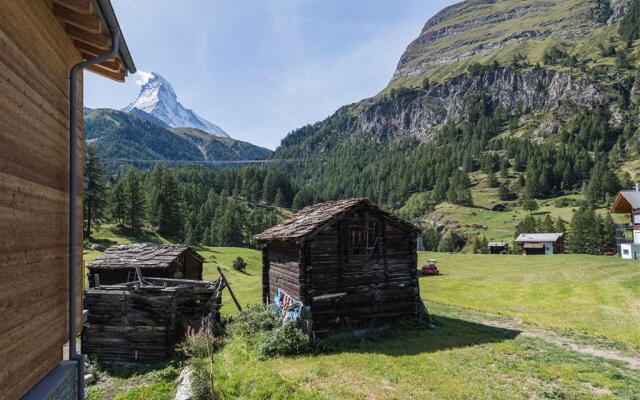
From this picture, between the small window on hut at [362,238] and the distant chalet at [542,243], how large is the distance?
320 ft

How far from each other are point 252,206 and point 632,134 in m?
190

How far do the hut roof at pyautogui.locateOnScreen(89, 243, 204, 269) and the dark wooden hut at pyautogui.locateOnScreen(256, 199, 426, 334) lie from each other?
9.98m

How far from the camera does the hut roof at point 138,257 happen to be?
29641 mm

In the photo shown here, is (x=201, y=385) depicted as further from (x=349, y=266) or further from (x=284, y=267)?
(x=284, y=267)

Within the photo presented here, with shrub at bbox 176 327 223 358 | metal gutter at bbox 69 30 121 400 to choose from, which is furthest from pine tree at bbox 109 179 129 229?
metal gutter at bbox 69 30 121 400

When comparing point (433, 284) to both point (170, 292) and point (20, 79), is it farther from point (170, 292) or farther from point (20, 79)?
point (20, 79)

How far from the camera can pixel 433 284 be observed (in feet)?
158

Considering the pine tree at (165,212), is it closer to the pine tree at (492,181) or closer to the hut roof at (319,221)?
the hut roof at (319,221)

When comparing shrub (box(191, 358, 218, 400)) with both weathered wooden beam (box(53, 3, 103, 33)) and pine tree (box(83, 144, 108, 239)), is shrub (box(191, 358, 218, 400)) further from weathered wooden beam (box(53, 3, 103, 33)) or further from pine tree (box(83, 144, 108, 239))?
pine tree (box(83, 144, 108, 239))

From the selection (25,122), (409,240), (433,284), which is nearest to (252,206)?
(433,284)

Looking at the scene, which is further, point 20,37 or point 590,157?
point 590,157

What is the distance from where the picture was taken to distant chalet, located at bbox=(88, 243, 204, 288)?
29609 millimetres

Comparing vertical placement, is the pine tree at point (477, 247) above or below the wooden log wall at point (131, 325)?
below

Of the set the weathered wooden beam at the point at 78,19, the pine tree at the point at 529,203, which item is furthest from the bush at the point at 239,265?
the pine tree at the point at 529,203
